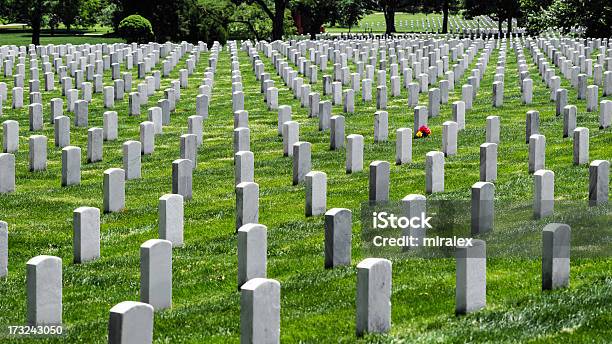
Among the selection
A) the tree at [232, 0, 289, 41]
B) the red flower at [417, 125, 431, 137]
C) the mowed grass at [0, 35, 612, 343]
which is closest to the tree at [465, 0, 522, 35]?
the tree at [232, 0, 289, 41]

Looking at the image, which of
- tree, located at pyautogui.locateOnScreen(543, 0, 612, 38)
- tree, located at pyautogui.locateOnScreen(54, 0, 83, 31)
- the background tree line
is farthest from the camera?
tree, located at pyautogui.locateOnScreen(54, 0, 83, 31)

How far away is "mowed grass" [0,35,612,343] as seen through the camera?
9.92 m

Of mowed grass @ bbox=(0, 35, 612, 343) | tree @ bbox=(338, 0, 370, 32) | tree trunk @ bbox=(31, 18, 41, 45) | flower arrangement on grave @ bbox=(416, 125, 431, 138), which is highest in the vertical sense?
tree @ bbox=(338, 0, 370, 32)

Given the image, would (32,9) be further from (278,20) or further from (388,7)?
(388,7)

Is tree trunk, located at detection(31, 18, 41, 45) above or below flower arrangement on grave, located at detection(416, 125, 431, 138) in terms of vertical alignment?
above

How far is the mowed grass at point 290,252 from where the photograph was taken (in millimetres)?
9922

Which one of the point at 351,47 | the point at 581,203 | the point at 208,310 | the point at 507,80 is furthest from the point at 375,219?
the point at 351,47

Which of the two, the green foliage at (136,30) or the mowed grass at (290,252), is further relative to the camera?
the green foliage at (136,30)

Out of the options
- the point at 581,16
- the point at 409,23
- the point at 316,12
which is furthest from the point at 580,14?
the point at 409,23

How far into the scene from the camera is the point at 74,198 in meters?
17.2

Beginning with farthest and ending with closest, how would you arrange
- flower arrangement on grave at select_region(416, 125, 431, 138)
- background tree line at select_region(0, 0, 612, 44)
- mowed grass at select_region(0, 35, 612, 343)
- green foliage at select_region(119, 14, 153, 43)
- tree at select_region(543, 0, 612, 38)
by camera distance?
green foliage at select_region(119, 14, 153, 43)
background tree line at select_region(0, 0, 612, 44)
tree at select_region(543, 0, 612, 38)
flower arrangement on grave at select_region(416, 125, 431, 138)
mowed grass at select_region(0, 35, 612, 343)

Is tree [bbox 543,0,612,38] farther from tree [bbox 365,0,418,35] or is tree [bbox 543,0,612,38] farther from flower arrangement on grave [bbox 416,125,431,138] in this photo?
tree [bbox 365,0,418,35]

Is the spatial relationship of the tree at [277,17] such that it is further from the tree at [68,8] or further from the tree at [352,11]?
the tree at [352,11]

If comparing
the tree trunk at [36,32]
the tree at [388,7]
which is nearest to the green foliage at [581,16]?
the tree trunk at [36,32]
